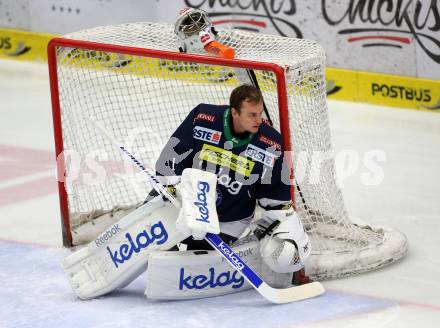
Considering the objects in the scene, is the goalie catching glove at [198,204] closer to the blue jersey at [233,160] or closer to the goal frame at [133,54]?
the blue jersey at [233,160]

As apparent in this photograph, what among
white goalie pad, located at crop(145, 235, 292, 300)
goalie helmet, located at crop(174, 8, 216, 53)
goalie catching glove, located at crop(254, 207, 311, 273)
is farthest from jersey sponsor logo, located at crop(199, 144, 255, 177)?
goalie helmet, located at crop(174, 8, 216, 53)

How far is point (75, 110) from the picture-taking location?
5965 millimetres

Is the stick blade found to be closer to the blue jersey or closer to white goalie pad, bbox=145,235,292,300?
white goalie pad, bbox=145,235,292,300

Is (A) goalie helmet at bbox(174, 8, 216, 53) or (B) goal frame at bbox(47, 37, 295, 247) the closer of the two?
(B) goal frame at bbox(47, 37, 295, 247)

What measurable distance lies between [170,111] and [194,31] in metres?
1.22

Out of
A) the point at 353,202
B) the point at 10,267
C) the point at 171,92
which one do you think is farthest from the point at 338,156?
the point at 10,267

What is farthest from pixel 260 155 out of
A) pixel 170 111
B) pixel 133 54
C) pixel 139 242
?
pixel 170 111

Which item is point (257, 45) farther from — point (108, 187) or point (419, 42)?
point (419, 42)

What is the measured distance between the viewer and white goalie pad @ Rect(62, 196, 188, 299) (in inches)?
193

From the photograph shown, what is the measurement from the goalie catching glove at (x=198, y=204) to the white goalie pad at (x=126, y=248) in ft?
0.56

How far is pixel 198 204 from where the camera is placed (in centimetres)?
474

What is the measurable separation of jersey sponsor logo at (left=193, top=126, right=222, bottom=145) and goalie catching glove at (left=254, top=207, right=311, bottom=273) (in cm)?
40

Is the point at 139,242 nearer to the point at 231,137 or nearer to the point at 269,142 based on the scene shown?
the point at 231,137

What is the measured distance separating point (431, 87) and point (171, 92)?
2664mm
